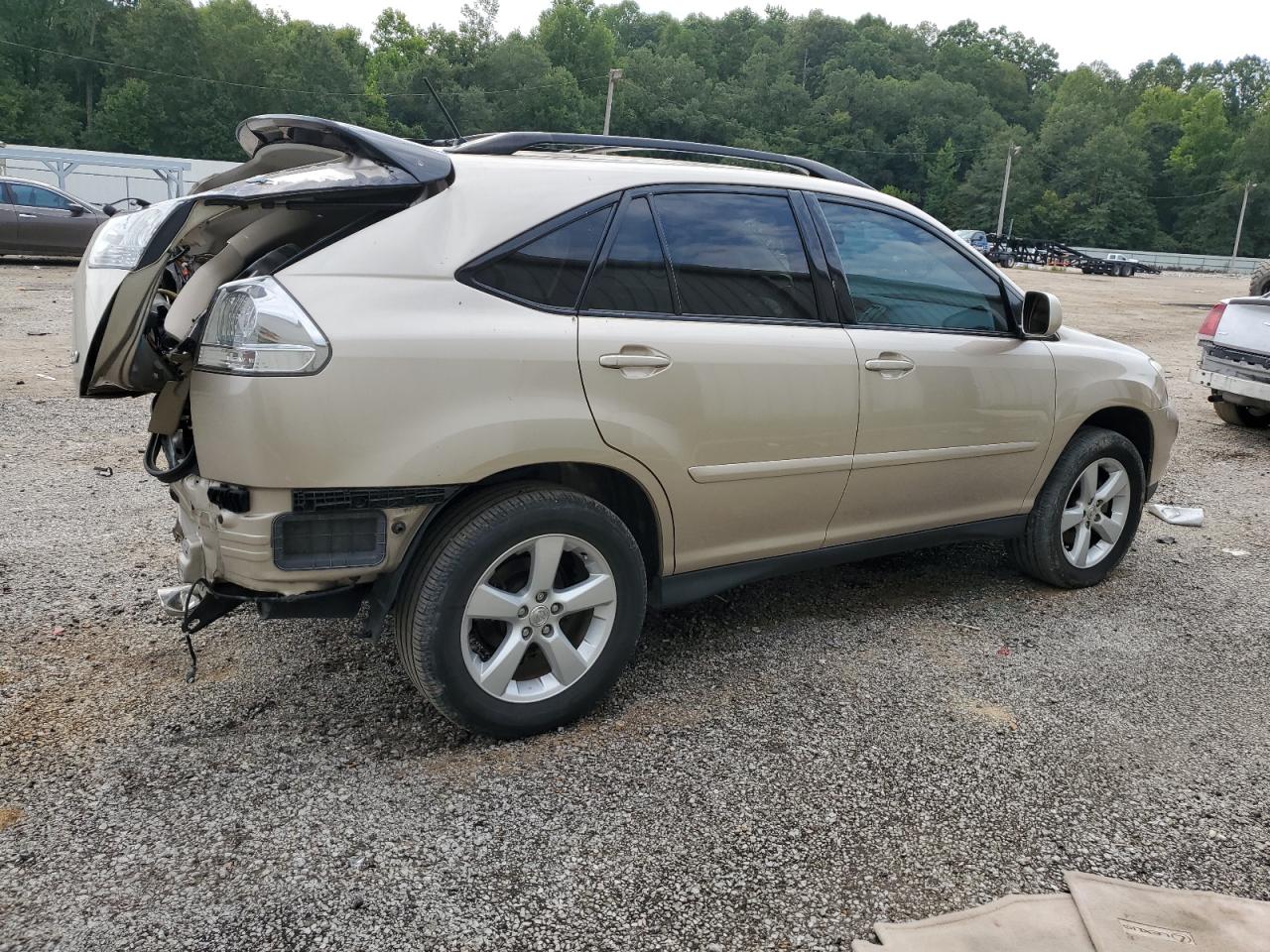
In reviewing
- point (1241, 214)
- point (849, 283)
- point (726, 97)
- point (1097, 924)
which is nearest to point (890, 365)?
point (849, 283)

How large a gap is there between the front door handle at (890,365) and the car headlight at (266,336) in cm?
199

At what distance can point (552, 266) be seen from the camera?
10.0ft

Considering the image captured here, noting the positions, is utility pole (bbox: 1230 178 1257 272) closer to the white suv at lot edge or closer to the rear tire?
the rear tire

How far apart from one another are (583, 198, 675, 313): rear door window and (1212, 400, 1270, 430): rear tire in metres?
7.95

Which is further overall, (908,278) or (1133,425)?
(1133,425)

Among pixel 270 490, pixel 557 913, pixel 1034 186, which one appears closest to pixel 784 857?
pixel 557 913

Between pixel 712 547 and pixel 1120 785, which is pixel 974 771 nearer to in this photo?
pixel 1120 785

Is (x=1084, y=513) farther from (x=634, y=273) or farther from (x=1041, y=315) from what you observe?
(x=634, y=273)

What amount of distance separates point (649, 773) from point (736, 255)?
1742mm

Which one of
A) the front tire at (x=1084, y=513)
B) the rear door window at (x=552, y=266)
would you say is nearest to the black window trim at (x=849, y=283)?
the front tire at (x=1084, y=513)

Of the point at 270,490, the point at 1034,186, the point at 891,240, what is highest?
the point at 1034,186

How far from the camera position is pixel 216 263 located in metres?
2.91

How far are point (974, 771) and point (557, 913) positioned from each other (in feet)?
4.61

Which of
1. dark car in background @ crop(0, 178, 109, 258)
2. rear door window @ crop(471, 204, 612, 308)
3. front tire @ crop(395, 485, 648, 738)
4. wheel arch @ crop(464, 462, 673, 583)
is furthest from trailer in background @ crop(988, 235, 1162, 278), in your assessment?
front tire @ crop(395, 485, 648, 738)
